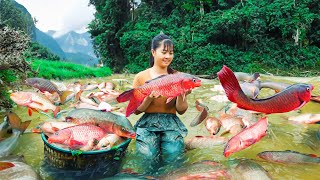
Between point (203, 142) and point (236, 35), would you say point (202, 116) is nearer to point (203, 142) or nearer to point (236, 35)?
point (203, 142)

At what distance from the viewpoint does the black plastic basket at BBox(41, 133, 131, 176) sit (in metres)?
3.04

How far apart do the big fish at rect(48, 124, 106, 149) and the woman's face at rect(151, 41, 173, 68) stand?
98 centimetres

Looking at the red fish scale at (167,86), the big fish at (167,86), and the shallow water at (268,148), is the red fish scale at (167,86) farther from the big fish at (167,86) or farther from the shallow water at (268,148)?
the shallow water at (268,148)

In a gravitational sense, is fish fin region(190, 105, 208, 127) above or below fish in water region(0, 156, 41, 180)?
above

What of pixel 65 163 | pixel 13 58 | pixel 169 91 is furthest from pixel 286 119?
pixel 13 58

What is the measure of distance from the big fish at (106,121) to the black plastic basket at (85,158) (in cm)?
15

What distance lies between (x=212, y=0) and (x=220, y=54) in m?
4.76

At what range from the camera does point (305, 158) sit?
3.48 metres

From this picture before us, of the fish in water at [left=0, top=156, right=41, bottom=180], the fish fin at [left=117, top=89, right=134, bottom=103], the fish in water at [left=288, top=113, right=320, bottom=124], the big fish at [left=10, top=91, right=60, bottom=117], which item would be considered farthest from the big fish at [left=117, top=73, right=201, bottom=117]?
the fish in water at [left=288, top=113, right=320, bottom=124]

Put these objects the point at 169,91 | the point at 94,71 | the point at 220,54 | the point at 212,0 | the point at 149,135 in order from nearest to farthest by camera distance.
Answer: the point at 169,91 < the point at 149,135 < the point at 94,71 < the point at 220,54 < the point at 212,0

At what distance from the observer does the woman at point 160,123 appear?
3.60 meters

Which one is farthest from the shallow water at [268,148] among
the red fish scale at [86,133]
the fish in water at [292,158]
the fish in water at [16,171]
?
the red fish scale at [86,133]

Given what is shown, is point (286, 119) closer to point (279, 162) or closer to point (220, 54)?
point (279, 162)

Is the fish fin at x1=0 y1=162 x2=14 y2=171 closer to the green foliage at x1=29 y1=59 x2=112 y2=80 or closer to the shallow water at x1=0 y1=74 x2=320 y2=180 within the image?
the shallow water at x1=0 y1=74 x2=320 y2=180
